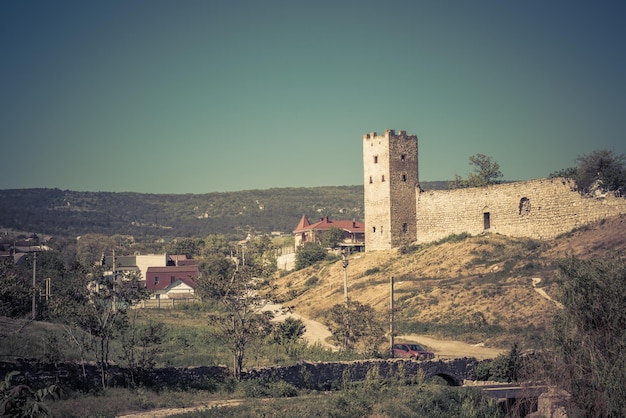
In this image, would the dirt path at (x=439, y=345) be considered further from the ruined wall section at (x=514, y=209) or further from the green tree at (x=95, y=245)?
the green tree at (x=95, y=245)

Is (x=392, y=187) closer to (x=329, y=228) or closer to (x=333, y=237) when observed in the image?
(x=333, y=237)

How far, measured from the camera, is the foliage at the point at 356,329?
111 ft

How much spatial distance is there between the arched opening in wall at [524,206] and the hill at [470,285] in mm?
1868

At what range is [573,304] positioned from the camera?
69.5 feet

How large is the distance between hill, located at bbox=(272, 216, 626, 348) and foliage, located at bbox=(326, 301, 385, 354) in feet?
8.65

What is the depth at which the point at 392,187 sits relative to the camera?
55.6 metres

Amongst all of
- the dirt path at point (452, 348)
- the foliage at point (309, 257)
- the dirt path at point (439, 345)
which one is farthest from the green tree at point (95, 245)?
the dirt path at point (452, 348)

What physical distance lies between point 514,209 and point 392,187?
9738 millimetres

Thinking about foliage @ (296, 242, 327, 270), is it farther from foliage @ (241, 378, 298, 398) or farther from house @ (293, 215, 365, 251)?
foliage @ (241, 378, 298, 398)

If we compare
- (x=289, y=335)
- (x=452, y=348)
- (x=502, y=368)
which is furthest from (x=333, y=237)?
(x=502, y=368)

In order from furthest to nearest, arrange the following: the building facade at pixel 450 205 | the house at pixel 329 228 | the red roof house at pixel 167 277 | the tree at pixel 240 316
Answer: the house at pixel 329 228 → the red roof house at pixel 167 277 → the building facade at pixel 450 205 → the tree at pixel 240 316

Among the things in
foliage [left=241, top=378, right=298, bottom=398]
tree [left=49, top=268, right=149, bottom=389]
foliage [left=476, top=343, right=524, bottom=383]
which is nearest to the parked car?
foliage [left=476, top=343, right=524, bottom=383]

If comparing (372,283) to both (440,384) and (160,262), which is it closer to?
(440,384)

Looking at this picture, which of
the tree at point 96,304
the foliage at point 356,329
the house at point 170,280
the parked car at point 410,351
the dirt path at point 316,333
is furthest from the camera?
the house at point 170,280
